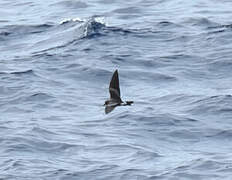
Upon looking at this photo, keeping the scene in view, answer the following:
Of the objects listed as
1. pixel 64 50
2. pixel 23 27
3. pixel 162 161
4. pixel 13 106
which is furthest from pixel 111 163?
pixel 23 27

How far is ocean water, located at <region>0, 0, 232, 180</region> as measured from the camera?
23.3 metres

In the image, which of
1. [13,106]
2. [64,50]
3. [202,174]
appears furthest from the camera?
[64,50]

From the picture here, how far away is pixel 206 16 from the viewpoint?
36.7 meters

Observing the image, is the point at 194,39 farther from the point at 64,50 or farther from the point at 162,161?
the point at 162,161

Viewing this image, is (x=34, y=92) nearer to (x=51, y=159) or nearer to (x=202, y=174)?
(x=51, y=159)

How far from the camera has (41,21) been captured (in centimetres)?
3750

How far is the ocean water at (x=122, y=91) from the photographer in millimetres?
23344

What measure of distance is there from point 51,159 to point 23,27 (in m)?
13.6

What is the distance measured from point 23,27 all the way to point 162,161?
1437 cm

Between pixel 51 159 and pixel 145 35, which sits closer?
pixel 51 159

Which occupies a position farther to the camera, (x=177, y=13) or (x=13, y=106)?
(x=177, y=13)

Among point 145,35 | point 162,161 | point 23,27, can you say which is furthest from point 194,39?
point 162,161

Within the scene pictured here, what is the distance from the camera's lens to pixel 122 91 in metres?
28.9

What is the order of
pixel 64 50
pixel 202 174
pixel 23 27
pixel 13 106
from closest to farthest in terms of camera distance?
1. pixel 202 174
2. pixel 13 106
3. pixel 64 50
4. pixel 23 27
